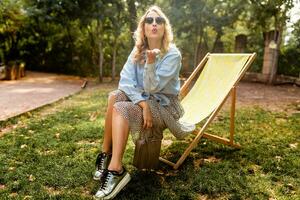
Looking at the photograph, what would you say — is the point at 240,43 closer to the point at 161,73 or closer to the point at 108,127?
the point at 161,73

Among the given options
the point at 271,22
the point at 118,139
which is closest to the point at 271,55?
the point at 271,22

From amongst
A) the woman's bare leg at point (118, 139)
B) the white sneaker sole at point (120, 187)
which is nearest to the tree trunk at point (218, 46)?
the woman's bare leg at point (118, 139)

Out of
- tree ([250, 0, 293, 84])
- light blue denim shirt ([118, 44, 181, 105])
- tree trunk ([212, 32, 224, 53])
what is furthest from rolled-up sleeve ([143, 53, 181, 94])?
tree trunk ([212, 32, 224, 53])

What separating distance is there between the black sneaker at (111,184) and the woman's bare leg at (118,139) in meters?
0.06

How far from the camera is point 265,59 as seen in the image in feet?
42.6

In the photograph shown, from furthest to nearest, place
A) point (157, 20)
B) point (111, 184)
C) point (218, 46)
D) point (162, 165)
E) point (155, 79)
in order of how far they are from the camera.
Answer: point (218, 46)
point (162, 165)
point (157, 20)
point (155, 79)
point (111, 184)

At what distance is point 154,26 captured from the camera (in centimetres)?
337

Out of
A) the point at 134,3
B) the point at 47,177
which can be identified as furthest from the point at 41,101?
the point at 134,3

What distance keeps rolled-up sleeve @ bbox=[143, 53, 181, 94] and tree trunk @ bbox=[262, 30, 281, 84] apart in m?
9.53

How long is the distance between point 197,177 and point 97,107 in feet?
13.3

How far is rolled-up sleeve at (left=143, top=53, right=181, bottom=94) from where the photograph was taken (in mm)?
3102

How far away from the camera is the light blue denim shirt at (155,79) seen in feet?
10.4

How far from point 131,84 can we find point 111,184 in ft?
3.05

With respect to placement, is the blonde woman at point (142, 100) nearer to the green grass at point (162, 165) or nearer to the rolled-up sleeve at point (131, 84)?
the rolled-up sleeve at point (131, 84)
